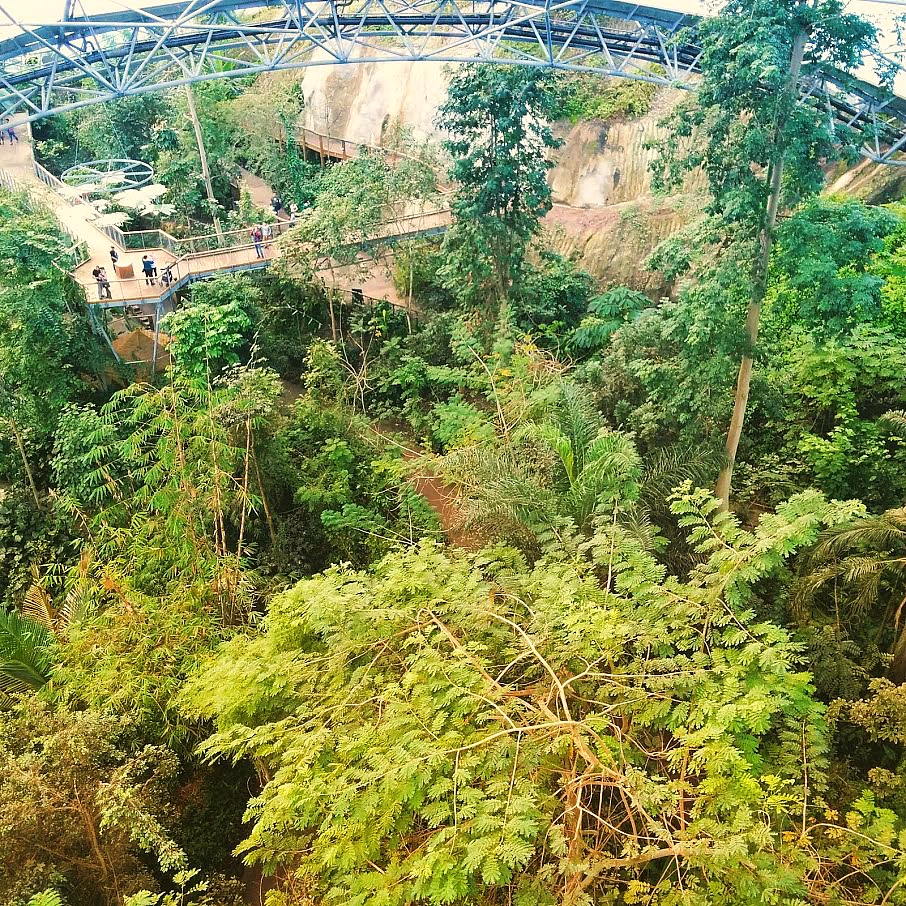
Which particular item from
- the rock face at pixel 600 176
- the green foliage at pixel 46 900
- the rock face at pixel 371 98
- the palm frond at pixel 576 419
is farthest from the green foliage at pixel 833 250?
the rock face at pixel 371 98

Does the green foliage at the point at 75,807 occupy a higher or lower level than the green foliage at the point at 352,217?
lower

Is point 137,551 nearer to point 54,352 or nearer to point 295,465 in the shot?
point 295,465

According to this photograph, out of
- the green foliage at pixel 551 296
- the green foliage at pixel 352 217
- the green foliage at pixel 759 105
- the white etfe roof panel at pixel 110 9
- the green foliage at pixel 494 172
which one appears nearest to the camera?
the green foliage at pixel 759 105

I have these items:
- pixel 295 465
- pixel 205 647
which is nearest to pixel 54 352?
pixel 295 465

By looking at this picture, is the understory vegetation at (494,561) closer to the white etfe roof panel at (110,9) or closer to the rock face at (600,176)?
the rock face at (600,176)

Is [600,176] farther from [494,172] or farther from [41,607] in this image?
[41,607]

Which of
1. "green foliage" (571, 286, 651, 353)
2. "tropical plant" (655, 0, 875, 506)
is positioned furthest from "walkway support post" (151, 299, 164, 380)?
"tropical plant" (655, 0, 875, 506)
